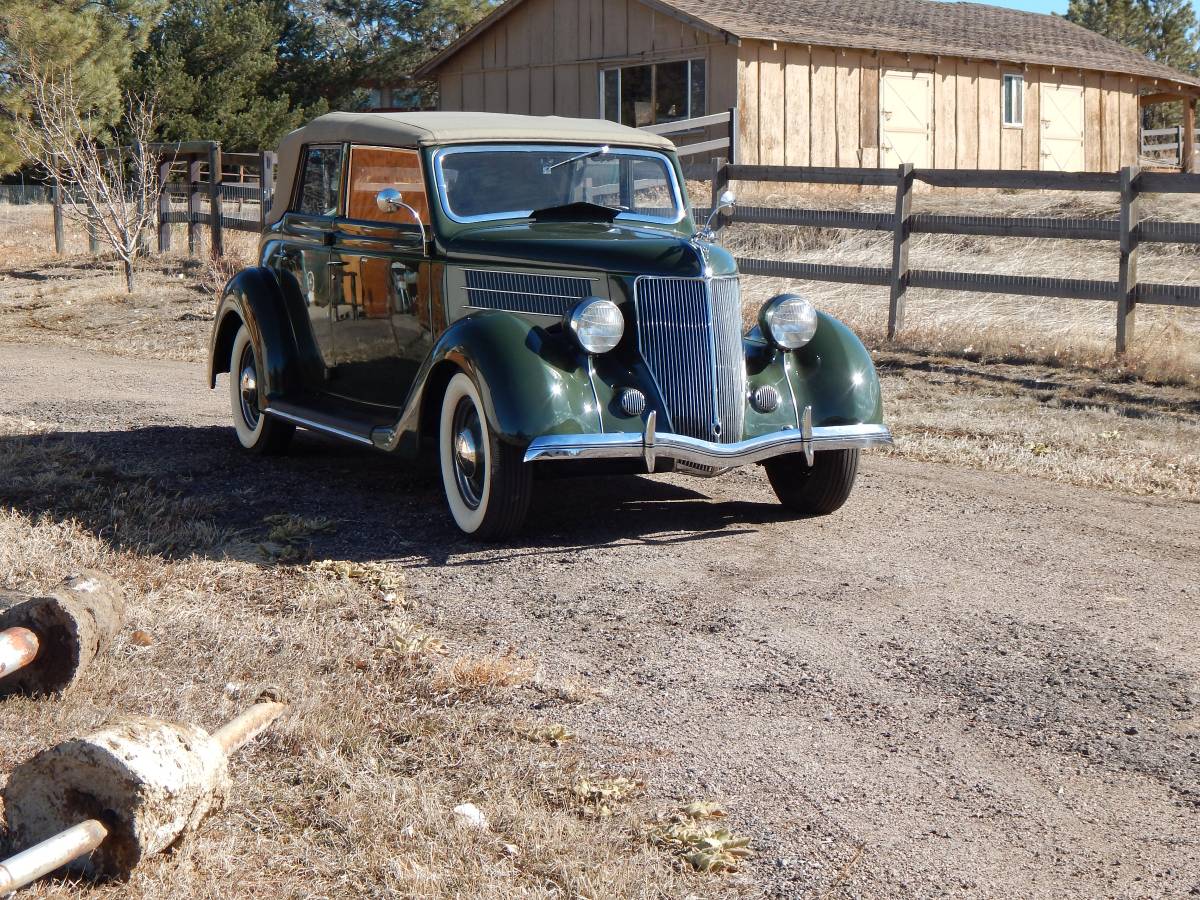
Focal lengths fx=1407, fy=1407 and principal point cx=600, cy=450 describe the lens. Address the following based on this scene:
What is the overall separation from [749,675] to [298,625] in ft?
5.12

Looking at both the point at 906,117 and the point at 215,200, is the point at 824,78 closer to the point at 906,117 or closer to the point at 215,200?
the point at 906,117

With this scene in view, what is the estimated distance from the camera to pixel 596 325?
581cm

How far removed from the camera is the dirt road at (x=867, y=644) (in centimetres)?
335

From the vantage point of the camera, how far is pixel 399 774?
11.9 feet

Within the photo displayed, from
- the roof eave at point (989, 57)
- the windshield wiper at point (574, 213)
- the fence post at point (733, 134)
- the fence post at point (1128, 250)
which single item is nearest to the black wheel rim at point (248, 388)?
the windshield wiper at point (574, 213)

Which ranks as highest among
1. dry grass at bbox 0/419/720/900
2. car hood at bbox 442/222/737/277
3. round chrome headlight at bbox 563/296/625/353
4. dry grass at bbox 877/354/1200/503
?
car hood at bbox 442/222/737/277

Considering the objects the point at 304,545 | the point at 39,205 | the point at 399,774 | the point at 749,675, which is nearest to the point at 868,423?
the point at 749,675

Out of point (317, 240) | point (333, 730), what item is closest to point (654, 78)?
point (317, 240)

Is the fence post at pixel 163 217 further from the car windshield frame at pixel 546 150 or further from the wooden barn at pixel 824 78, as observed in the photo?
the car windshield frame at pixel 546 150

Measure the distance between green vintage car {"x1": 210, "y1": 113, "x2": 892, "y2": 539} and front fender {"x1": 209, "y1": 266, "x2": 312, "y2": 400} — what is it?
0.01 metres

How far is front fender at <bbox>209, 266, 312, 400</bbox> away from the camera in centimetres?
752

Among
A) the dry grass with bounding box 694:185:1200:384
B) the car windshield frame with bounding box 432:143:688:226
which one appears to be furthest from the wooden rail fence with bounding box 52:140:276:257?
the car windshield frame with bounding box 432:143:688:226

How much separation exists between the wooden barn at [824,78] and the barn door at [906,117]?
27 millimetres

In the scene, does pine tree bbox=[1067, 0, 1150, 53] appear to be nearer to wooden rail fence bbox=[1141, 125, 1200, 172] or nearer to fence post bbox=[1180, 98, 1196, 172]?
wooden rail fence bbox=[1141, 125, 1200, 172]
